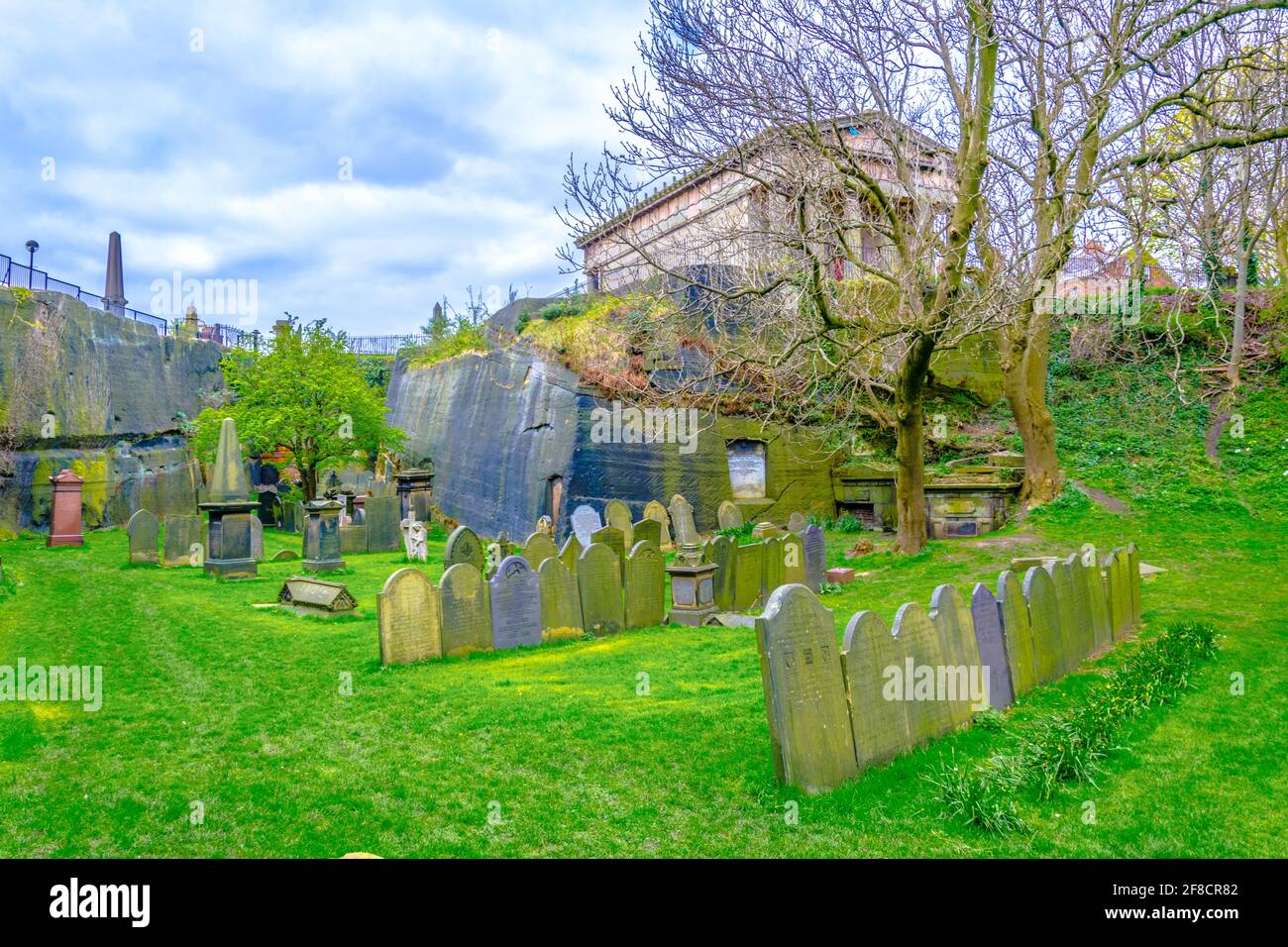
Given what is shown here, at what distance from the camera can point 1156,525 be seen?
1373cm

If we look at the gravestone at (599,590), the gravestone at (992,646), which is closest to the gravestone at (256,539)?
the gravestone at (599,590)

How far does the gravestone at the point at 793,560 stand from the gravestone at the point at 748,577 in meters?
0.51

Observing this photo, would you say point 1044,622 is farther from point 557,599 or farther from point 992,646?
point 557,599

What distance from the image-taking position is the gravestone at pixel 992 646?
573 centimetres

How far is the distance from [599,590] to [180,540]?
1087cm

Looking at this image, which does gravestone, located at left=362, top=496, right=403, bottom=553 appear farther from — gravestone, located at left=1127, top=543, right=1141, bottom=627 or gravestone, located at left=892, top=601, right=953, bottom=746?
gravestone, located at left=892, top=601, right=953, bottom=746

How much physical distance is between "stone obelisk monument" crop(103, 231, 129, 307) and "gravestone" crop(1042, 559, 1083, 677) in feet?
128

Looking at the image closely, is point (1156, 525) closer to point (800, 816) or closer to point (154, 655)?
point (800, 816)

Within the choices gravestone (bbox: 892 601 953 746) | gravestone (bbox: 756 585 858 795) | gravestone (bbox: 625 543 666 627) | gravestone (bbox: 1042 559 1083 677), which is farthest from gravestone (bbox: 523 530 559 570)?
gravestone (bbox: 756 585 858 795)

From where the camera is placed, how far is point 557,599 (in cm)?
909

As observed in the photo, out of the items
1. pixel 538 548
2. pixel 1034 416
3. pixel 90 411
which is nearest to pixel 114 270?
pixel 90 411

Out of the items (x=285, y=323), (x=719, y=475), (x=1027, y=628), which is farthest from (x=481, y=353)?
(x=1027, y=628)

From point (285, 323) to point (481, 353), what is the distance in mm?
6939

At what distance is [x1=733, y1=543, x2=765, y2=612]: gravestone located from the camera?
1134 cm
